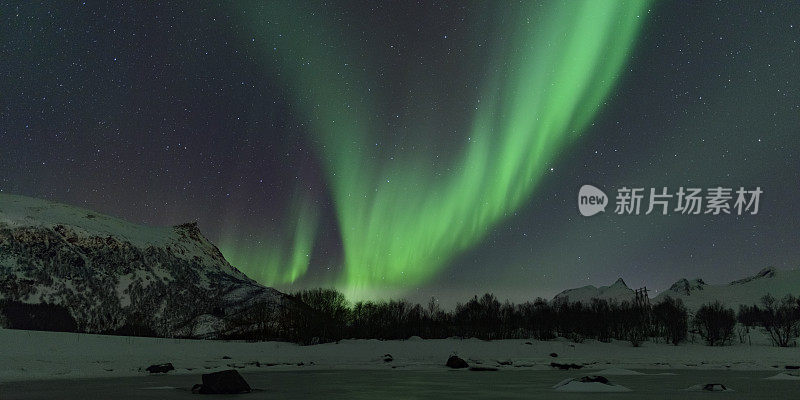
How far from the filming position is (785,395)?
32.4 m

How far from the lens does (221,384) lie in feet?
109

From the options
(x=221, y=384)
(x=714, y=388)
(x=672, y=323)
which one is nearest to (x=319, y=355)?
(x=221, y=384)

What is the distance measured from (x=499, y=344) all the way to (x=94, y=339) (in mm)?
66411

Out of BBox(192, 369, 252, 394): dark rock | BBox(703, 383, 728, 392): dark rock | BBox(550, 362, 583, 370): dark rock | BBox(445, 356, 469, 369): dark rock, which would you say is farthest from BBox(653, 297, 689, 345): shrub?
BBox(192, 369, 252, 394): dark rock

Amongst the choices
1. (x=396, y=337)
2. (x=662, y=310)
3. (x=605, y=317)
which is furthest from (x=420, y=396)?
(x=662, y=310)

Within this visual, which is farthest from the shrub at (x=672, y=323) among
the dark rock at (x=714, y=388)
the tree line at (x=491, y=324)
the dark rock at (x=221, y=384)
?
the dark rock at (x=221, y=384)

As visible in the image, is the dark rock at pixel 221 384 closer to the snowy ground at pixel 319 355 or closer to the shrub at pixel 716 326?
the snowy ground at pixel 319 355

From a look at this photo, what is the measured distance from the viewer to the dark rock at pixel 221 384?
33219 mm

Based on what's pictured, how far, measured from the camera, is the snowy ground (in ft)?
208

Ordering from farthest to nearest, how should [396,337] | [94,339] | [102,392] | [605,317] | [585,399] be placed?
→ [605,317]
[396,337]
[94,339]
[102,392]
[585,399]

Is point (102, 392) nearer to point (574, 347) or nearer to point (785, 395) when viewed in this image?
point (785, 395)

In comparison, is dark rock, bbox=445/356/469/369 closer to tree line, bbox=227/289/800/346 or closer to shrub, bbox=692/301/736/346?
tree line, bbox=227/289/800/346

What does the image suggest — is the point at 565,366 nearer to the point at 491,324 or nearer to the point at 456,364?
the point at 456,364

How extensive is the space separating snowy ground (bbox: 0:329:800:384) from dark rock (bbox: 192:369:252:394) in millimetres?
21570
